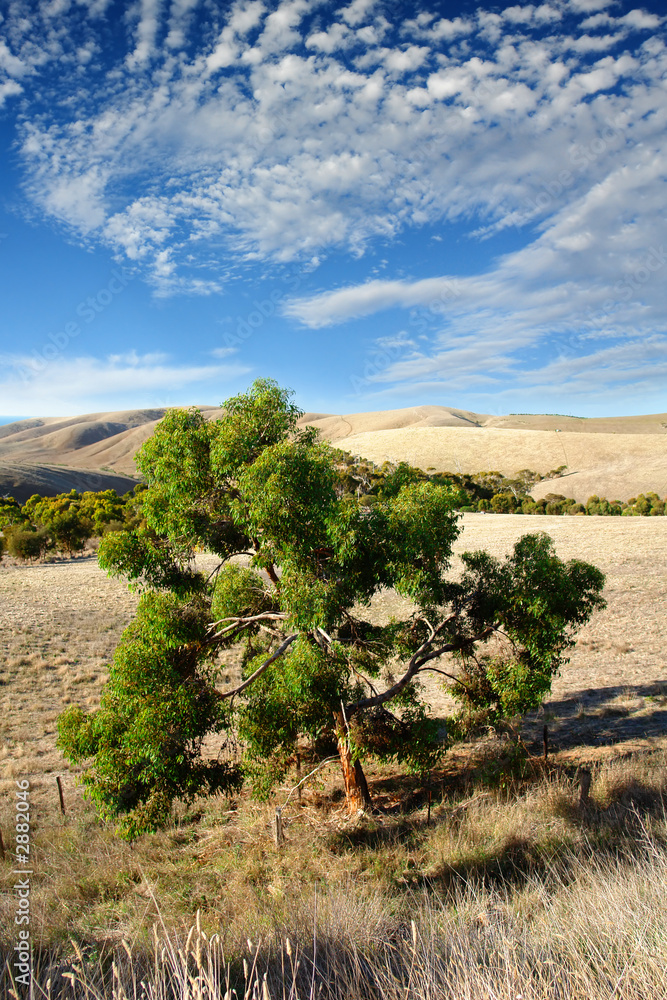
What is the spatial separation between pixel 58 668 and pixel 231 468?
16.3 meters

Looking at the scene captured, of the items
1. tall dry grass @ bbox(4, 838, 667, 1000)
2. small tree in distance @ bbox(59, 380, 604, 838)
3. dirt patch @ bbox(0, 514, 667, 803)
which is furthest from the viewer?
dirt patch @ bbox(0, 514, 667, 803)

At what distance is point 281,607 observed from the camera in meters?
8.62

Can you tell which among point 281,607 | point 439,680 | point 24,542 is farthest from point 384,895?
point 24,542

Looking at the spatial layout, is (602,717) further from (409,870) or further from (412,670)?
(409,870)

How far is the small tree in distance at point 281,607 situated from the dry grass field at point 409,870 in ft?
3.59

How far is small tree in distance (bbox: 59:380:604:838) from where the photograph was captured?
320 inches

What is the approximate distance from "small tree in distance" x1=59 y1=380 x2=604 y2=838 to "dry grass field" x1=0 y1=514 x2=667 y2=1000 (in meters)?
1.09

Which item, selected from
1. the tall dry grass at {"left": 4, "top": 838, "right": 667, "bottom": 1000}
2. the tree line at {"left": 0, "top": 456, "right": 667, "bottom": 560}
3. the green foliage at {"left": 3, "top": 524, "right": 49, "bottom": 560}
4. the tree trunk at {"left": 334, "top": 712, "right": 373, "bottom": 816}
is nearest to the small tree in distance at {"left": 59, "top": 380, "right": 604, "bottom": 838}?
the tree trunk at {"left": 334, "top": 712, "right": 373, "bottom": 816}

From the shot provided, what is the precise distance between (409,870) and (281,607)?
4.11m

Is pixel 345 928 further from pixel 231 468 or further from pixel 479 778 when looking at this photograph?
pixel 479 778

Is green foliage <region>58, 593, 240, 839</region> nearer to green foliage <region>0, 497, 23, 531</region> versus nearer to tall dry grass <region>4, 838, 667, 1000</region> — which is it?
tall dry grass <region>4, 838, 667, 1000</region>

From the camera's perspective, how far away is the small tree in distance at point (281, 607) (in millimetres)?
8125

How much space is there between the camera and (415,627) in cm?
1110

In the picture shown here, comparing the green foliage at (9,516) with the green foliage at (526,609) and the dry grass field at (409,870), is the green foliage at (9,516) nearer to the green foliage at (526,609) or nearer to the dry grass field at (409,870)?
the dry grass field at (409,870)
